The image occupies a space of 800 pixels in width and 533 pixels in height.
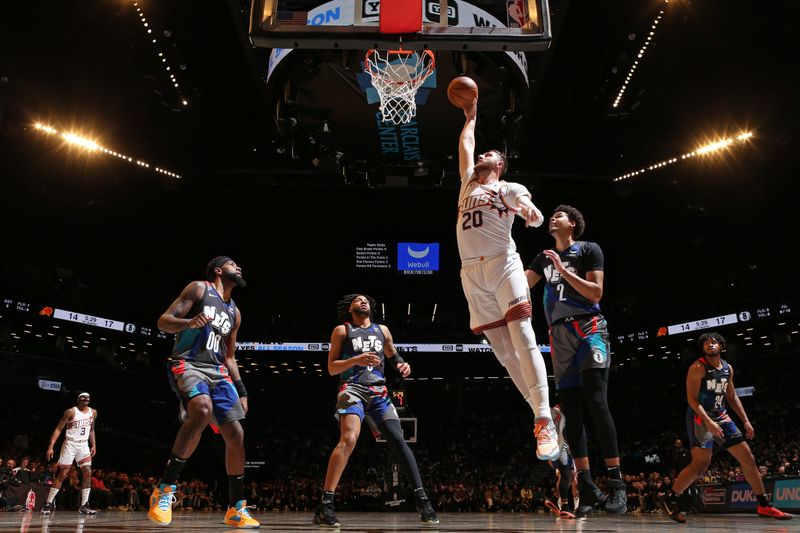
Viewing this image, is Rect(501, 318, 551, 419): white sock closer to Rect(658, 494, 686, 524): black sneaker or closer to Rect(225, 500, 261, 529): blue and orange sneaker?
Rect(225, 500, 261, 529): blue and orange sneaker

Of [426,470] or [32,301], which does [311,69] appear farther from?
[426,470]

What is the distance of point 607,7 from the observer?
14.5 meters

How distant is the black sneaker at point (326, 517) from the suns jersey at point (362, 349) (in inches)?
43.3

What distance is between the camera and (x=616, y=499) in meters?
4.48

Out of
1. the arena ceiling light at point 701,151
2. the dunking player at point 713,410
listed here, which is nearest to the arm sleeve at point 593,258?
the dunking player at point 713,410

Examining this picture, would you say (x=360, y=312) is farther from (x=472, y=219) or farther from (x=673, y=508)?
(x=673, y=508)

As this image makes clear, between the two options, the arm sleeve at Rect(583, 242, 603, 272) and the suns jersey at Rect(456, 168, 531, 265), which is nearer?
the suns jersey at Rect(456, 168, 531, 265)

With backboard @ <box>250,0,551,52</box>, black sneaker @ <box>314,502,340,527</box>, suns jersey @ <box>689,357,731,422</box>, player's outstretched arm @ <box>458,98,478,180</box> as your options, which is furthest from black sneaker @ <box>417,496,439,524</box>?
backboard @ <box>250,0,551,52</box>

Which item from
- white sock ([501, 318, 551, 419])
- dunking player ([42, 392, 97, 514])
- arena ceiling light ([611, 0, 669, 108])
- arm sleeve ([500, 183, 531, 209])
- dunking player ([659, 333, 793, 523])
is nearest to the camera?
white sock ([501, 318, 551, 419])

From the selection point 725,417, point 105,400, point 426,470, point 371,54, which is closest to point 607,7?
point 371,54

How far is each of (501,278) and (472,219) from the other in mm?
480

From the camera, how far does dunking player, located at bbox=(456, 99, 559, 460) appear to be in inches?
178

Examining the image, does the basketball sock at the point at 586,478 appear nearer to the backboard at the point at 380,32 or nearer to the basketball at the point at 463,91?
the basketball at the point at 463,91

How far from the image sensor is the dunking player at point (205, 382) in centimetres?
518
